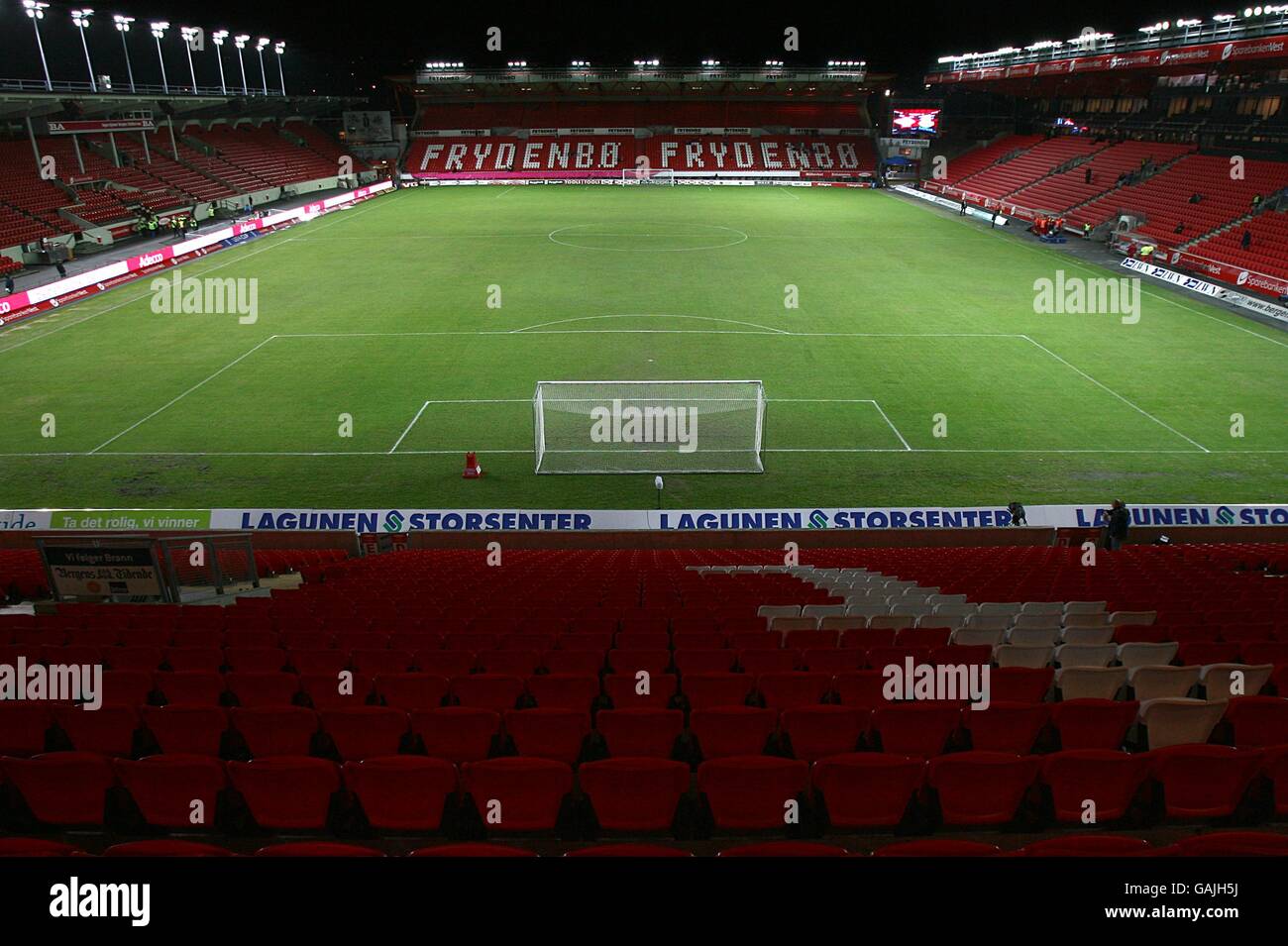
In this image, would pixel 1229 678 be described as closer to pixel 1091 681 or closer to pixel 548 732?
pixel 1091 681

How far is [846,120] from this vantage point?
85.2 m

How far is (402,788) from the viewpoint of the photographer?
493 cm

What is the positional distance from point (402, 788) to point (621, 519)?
11.9 meters

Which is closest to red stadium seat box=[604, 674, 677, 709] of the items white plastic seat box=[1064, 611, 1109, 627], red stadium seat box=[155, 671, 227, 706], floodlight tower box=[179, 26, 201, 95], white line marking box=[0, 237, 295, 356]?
red stadium seat box=[155, 671, 227, 706]

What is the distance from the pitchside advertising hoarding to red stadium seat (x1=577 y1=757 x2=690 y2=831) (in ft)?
38.1

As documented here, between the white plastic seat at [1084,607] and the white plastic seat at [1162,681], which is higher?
the white plastic seat at [1084,607]

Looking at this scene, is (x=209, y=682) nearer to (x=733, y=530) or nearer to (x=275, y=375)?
(x=733, y=530)

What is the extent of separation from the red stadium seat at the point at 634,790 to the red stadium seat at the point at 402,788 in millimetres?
870

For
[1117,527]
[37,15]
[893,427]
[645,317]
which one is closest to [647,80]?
[37,15]

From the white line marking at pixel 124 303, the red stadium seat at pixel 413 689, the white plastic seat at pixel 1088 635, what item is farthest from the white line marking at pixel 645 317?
the red stadium seat at pixel 413 689

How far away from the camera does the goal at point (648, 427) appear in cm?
1920

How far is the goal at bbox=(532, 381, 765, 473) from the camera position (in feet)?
63.0

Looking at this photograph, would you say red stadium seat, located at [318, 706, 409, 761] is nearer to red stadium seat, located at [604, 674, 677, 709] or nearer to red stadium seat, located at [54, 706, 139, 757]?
red stadium seat, located at [54, 706, 139, 757]

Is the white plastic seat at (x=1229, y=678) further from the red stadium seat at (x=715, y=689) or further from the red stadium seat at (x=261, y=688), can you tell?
the red stadium seat at (x=261, y=688)
